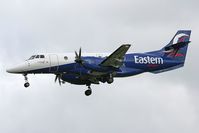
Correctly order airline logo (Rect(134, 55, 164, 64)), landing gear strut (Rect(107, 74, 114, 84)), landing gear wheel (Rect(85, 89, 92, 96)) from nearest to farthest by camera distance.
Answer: landing gear strut (Rect(107, 74, 114, 84)) → landing gear wheel (Rect(85, 89, 92, 96)) → airline logo (Rect(134, 55, 164, 64))

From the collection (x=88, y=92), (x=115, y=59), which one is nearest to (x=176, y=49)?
(x=115, y=59)

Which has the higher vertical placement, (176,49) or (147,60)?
(176,49)

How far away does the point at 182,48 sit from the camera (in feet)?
205

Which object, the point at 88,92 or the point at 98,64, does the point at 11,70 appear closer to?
the point at 98,64

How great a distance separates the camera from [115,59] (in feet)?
185

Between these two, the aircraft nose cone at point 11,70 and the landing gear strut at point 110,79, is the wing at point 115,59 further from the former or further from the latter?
the aircraft nose cone at point 11,70

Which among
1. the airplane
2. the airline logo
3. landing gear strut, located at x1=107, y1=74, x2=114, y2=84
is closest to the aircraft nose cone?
the airplane

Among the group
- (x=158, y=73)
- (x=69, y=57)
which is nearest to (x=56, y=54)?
(x=69, y=57)

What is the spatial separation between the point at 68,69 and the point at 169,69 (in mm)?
9957

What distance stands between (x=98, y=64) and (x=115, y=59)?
150 centimetres

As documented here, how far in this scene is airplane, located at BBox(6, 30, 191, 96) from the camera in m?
55.8

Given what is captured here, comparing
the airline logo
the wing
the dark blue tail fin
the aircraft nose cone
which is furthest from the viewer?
the dark blue tail fin

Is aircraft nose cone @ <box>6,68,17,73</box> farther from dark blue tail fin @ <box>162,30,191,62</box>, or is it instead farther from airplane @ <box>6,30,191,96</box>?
dark blue tail fin @ <box>162,30,191,62</box>

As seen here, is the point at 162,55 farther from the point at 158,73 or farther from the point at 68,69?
the point at 68,69
